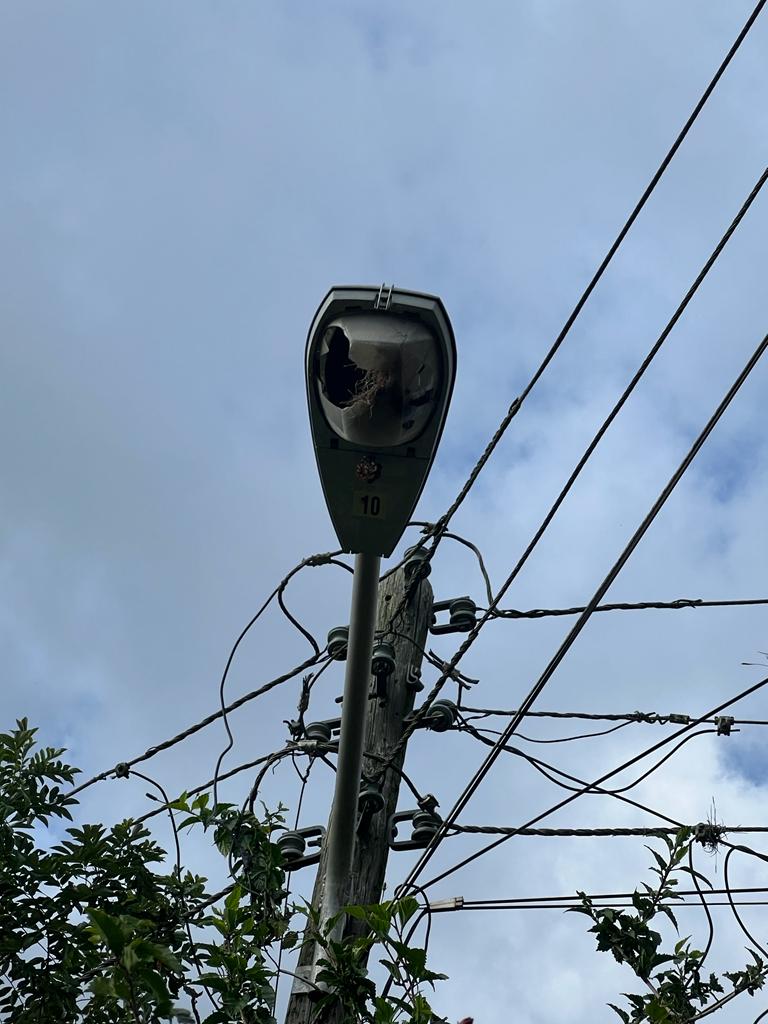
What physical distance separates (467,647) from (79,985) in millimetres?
2117

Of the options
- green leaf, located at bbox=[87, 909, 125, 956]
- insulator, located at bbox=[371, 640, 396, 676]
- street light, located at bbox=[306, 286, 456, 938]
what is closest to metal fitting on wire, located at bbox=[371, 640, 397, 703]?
insulator, located at bbox=[371, 640, 396, 676]

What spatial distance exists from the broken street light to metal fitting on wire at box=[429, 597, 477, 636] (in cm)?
232

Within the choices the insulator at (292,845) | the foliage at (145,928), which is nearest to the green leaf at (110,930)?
the foliage at (145,928)

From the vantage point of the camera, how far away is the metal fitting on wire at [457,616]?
5879 mm

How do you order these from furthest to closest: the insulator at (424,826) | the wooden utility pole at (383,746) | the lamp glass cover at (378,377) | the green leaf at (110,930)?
the insulator at (424,826), the wooden utility pole at (383,746), the lamp glass cover at (378,377), the green leaf at (110,930)

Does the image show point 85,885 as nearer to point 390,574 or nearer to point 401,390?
point 390,574

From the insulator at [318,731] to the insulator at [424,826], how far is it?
55cm

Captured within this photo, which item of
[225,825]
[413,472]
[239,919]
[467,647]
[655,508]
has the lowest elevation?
[239,919]

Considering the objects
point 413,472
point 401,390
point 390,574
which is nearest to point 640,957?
point 413,472

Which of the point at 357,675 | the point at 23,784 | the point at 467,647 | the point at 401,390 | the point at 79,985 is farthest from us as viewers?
the point at 467,647

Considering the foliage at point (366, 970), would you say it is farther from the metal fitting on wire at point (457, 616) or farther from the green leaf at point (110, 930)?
the metal fitting on wire at point (457, 616)

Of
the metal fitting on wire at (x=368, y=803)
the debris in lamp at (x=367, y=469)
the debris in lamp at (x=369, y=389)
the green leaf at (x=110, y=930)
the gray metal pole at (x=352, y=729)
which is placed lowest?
the green leaf at (x=110, y=930)

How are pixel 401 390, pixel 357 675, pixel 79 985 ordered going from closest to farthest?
pixel 401 390 → pixel 357 675 → pixel 79 985

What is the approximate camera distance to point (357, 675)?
390cm
